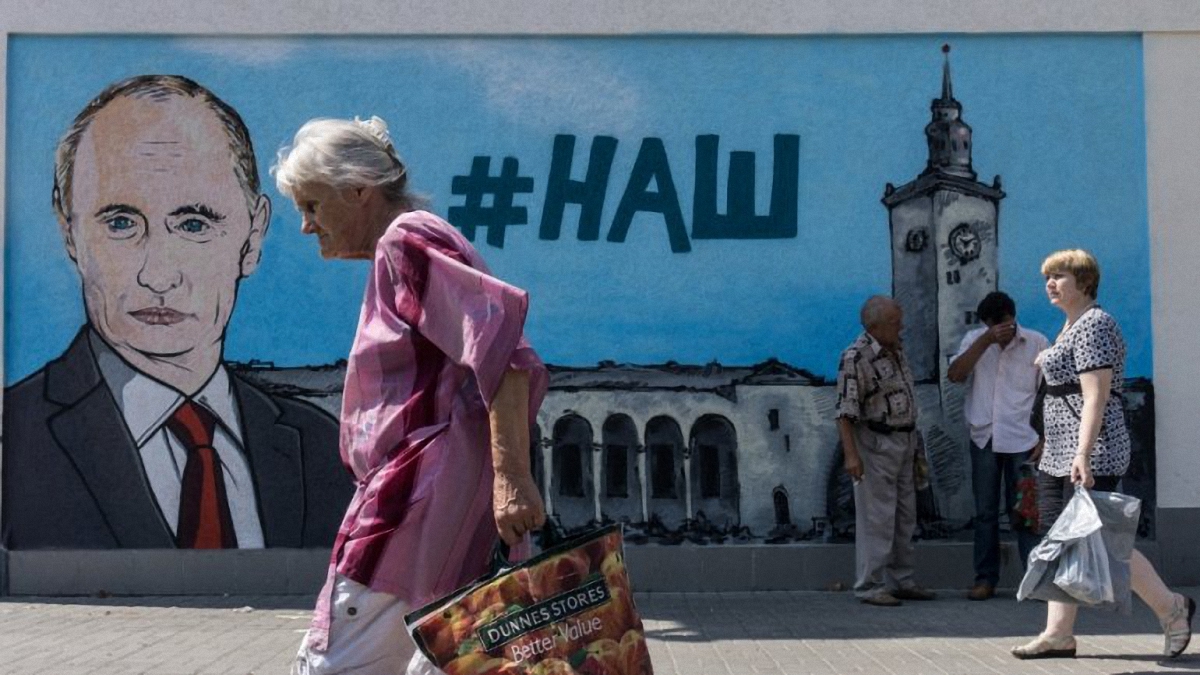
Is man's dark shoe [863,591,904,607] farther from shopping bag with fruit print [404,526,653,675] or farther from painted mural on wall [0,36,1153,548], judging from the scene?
shopping bag with fruit print [404,526,653,675]

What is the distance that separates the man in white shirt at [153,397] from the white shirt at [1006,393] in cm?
365

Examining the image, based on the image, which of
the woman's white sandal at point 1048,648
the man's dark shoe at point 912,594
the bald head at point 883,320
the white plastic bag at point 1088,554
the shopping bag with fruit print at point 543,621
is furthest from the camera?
the man's dark shoe at point 912,594

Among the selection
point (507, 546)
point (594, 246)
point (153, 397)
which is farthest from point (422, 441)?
point (153, 397)

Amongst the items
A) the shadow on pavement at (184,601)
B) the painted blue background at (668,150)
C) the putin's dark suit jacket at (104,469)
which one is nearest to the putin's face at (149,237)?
the painted blue background at (668,150)

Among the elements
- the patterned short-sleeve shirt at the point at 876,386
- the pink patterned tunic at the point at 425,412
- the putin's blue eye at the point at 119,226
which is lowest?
the pink patterned tunic at the point at 425,412

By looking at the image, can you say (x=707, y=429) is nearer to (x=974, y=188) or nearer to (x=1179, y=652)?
(x=974, y=188)

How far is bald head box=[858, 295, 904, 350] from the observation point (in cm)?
901

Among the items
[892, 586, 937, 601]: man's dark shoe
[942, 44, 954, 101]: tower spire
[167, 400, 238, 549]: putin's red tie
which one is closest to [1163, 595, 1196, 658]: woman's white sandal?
[892, 586, 937, 601]: man's dark shoe

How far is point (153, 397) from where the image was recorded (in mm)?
9484

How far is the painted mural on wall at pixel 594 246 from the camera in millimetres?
9484

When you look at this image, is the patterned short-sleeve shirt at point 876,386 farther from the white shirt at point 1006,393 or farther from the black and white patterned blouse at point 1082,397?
the black and white patterned blouse at point 1082,397

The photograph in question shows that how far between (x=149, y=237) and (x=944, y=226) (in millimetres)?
4628

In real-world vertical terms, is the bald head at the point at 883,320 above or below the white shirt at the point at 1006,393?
above

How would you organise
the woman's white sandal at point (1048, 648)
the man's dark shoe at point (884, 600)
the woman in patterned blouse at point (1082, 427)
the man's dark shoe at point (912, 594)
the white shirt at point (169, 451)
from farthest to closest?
the white shirt at point (169, 451)
the man's dark shoe at point (912, 594)
the man's dark shoe at point (884, 600)
the woman's white sandal at point (1048, 648)
the woman in patterned blouse at point (1082, 427)
